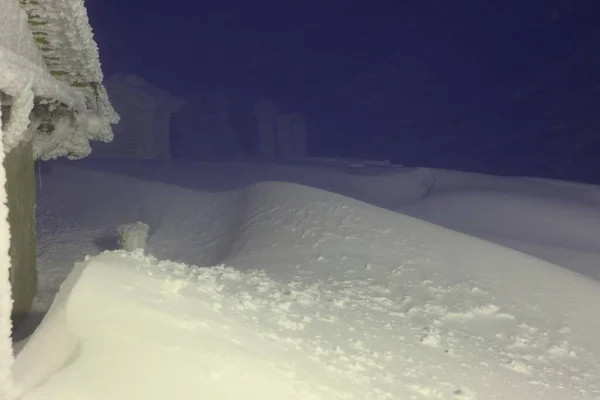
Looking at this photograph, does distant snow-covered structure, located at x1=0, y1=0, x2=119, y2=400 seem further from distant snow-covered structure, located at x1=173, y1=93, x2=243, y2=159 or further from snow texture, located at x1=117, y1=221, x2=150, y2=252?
distant snow-covered structure, located at x1=173, y1=93, x2=243, y2=159

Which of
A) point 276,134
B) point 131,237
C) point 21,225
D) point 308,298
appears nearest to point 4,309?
point 21,225

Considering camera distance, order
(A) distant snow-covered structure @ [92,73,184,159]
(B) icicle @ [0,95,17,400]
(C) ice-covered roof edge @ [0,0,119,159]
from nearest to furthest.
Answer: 1. (B) icicle @ [0,95,17,400]
2. (C) ice-covered roof edge @ [0,0,119,159]
3. (A) distant snow-covered structure @ [92,73,184,159]

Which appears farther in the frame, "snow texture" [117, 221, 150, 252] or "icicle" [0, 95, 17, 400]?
"snow texture" [117, 221, 150, 252]

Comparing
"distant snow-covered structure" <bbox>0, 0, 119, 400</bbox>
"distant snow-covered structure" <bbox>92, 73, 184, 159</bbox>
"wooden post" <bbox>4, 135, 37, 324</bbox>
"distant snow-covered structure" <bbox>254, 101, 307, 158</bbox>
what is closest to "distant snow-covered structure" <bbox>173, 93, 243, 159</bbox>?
"distant snow-covered structure" <bbox>254, 101, 307, 158</bbox>

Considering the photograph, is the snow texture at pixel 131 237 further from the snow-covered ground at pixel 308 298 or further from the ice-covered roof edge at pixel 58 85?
the ice-covered roof edge at pixel 58 85

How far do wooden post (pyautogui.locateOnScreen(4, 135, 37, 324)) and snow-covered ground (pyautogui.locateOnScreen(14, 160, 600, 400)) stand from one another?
0.83 meters

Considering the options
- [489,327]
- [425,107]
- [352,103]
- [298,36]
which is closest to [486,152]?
[425,107]

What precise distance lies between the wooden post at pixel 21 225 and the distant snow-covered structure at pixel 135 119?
15.8m

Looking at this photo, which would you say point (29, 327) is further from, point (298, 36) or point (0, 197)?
Answer: point (298, 36)

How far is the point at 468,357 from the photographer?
435 centimetres

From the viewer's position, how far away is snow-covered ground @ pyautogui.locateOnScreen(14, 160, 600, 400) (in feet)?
8.16

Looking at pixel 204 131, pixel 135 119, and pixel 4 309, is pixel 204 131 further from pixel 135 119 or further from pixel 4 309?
pixel 4 309

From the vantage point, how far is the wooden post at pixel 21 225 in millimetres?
4652

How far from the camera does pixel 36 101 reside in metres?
4.84
